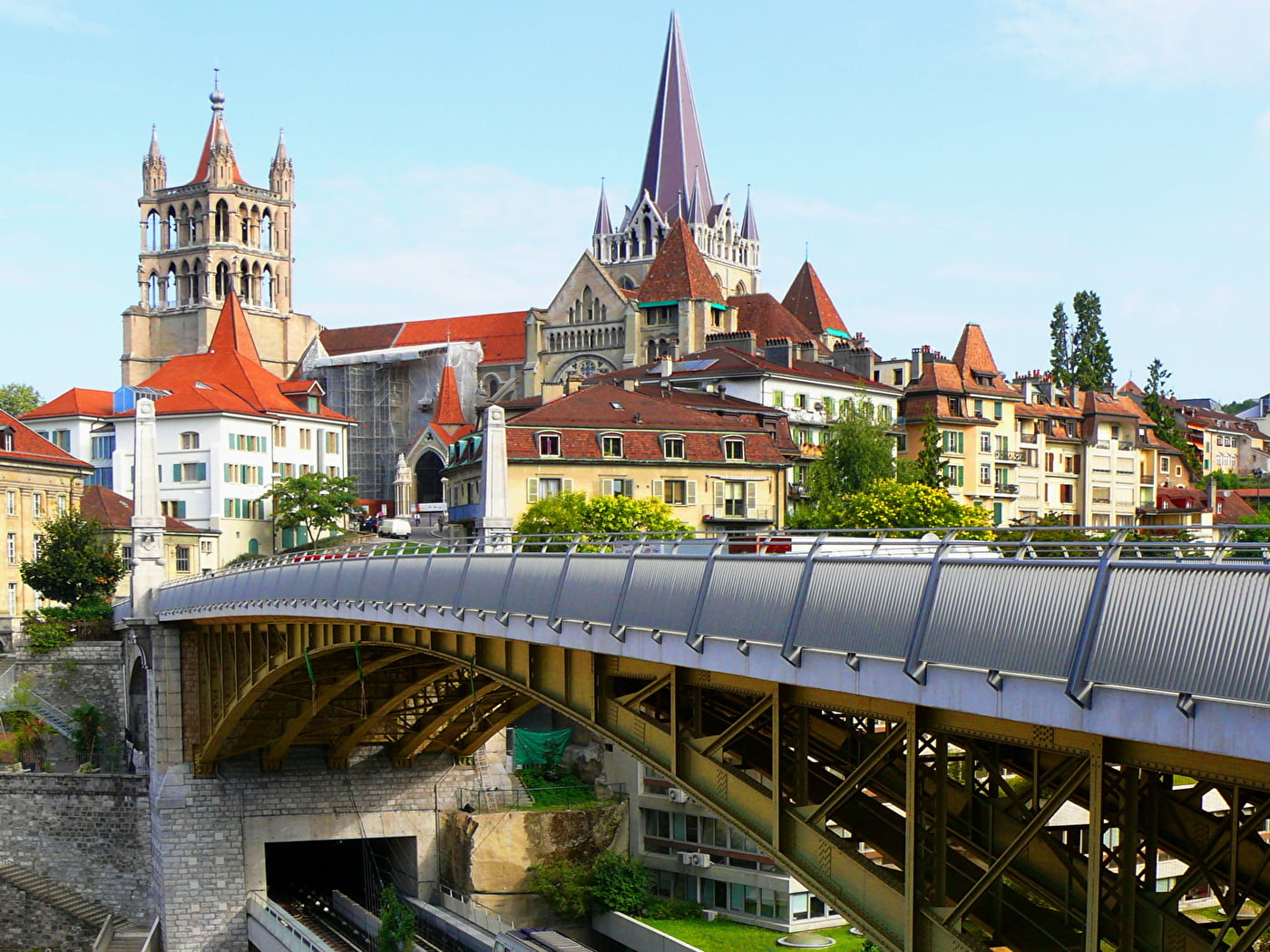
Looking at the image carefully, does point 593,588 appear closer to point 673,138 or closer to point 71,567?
point 71,567

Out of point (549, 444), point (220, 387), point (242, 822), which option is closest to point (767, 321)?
point (220, 387)

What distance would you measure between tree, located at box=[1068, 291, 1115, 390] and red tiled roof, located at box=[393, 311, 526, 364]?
43.5 metres

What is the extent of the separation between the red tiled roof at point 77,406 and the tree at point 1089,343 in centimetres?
7071

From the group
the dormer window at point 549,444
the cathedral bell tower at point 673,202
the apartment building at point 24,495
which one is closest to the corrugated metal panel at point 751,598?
the dormer window at point 549,444

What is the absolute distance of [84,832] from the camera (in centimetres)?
5400

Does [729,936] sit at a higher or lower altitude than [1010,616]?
lower

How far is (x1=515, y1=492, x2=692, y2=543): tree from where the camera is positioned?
66.8 meters

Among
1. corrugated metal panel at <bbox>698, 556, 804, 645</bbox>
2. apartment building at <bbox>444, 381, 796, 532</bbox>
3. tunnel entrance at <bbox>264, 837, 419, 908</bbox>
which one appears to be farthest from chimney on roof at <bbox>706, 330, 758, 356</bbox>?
corrugated metal panel at <bbox>698, 556, 804, 645</bbox>

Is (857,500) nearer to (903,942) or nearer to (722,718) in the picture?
(722,718)

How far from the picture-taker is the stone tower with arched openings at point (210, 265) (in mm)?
150500

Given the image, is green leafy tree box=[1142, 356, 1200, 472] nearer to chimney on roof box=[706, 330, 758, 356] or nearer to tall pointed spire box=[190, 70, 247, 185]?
chimney on roof box=[706, 330, 758, 356]

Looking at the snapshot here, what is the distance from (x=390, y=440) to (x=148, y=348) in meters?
32.3


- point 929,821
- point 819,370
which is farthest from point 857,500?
point 929,821

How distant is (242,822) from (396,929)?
8.07 meters
